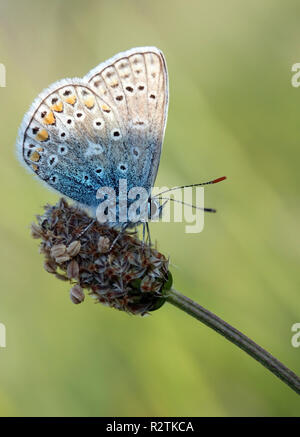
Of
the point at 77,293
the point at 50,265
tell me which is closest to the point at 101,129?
the point at 50,265

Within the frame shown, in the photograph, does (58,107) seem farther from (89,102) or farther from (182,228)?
(182,228)

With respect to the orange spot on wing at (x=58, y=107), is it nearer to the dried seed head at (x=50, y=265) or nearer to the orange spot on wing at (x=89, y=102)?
the orange spot on wing at (x=89, y=102)

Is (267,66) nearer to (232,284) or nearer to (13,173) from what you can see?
(232,284)

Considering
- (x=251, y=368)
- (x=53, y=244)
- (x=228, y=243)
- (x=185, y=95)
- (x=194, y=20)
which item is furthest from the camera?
(x=194, y=20)

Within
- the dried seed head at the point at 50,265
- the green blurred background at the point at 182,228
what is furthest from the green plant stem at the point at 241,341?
the green blurred background at the point at 182,228

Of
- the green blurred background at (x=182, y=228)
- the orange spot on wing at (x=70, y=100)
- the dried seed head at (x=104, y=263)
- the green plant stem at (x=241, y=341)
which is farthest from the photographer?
the green blurred background at (x=182, y=228)

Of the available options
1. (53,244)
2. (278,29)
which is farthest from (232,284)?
(278,29)
